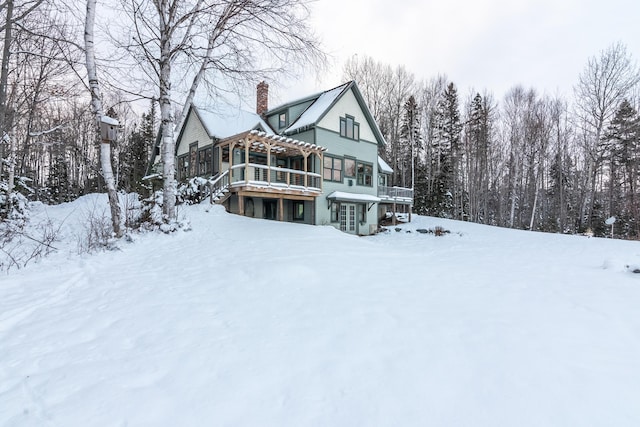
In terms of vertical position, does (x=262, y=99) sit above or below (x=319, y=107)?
above

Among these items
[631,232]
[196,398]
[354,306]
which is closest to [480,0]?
[354,306]

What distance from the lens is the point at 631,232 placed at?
20031mm

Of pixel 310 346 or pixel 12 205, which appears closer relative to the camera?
pixel 310 346

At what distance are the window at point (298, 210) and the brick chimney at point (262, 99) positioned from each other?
23.4 feet

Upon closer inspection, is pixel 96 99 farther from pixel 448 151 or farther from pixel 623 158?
pixel 623 158

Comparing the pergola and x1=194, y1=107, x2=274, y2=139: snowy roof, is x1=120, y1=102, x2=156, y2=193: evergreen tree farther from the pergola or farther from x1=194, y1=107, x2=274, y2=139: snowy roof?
the pergola

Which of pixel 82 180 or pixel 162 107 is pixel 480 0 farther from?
pixel 82 180

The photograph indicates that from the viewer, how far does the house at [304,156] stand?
1578 cm

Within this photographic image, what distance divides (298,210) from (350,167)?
428cm

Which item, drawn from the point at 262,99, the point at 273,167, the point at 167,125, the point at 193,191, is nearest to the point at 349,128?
the point at 262,99

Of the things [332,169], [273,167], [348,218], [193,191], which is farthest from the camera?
[348,218]

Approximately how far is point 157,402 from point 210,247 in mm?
5503

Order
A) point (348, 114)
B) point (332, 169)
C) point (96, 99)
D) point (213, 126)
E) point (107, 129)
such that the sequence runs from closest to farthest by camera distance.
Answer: point (107, 129) → point (96, 99) → point (213, 126) → point (332, 169) → point (348, 114)

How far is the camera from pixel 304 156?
15562mm
